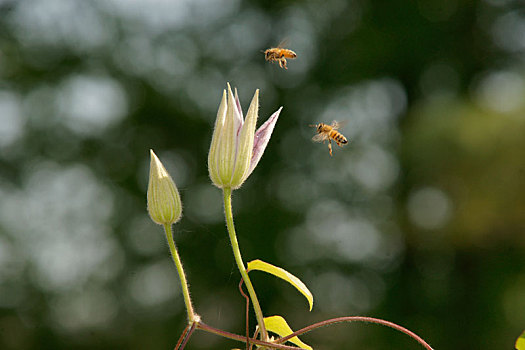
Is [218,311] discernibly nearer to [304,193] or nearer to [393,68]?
[304,193]

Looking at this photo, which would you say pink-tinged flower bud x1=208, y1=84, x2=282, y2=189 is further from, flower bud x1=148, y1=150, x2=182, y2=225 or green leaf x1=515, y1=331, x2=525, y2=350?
green leaf x1=515, y1=331, x2=525, y2=350

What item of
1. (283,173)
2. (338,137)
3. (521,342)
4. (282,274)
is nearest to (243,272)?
(282,274)

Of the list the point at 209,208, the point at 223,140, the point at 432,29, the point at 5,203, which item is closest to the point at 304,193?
the point at 209,208

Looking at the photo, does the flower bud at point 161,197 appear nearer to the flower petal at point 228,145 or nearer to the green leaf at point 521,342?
the flower petal at point 228,145

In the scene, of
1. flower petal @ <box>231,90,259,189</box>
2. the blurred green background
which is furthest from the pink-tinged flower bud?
the blurred green background

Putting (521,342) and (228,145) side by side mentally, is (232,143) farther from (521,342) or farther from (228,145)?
(521,342)

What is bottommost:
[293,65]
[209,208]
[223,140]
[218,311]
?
[218,311]
